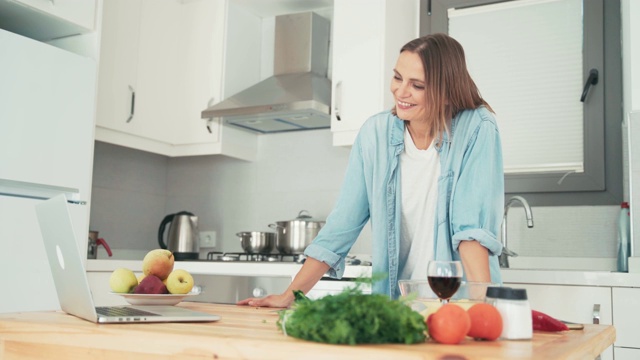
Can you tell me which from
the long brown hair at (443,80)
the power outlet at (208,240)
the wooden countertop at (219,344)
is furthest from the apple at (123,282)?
the power outlet at (208,240)

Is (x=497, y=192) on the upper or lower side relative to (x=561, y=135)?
lower

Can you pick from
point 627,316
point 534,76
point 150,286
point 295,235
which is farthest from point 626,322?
point 150,286

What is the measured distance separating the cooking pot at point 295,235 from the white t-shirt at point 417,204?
153cm

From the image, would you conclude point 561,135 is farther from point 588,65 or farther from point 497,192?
point 497,192

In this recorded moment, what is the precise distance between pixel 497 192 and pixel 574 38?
5.84 ft

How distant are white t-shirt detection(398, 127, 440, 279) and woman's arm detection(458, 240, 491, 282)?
0.72 ft

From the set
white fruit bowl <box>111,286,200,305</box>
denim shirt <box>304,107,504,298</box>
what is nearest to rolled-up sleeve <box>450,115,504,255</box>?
denim shirt <box>304,107,504,298</box>

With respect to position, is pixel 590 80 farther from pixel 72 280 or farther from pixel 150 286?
pixel 72 280

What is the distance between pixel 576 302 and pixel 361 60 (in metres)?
1.47

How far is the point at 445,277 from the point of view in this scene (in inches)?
43.2

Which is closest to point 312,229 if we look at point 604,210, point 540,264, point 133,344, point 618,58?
point 540,264

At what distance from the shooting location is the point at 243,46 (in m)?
3.91

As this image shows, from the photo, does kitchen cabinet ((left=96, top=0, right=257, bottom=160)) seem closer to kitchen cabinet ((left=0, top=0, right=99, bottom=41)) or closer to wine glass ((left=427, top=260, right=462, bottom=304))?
kitchen cabinet ((left=0, top=0, right=99, bottom=41))

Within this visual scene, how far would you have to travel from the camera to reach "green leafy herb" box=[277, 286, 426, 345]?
905 millimetres
